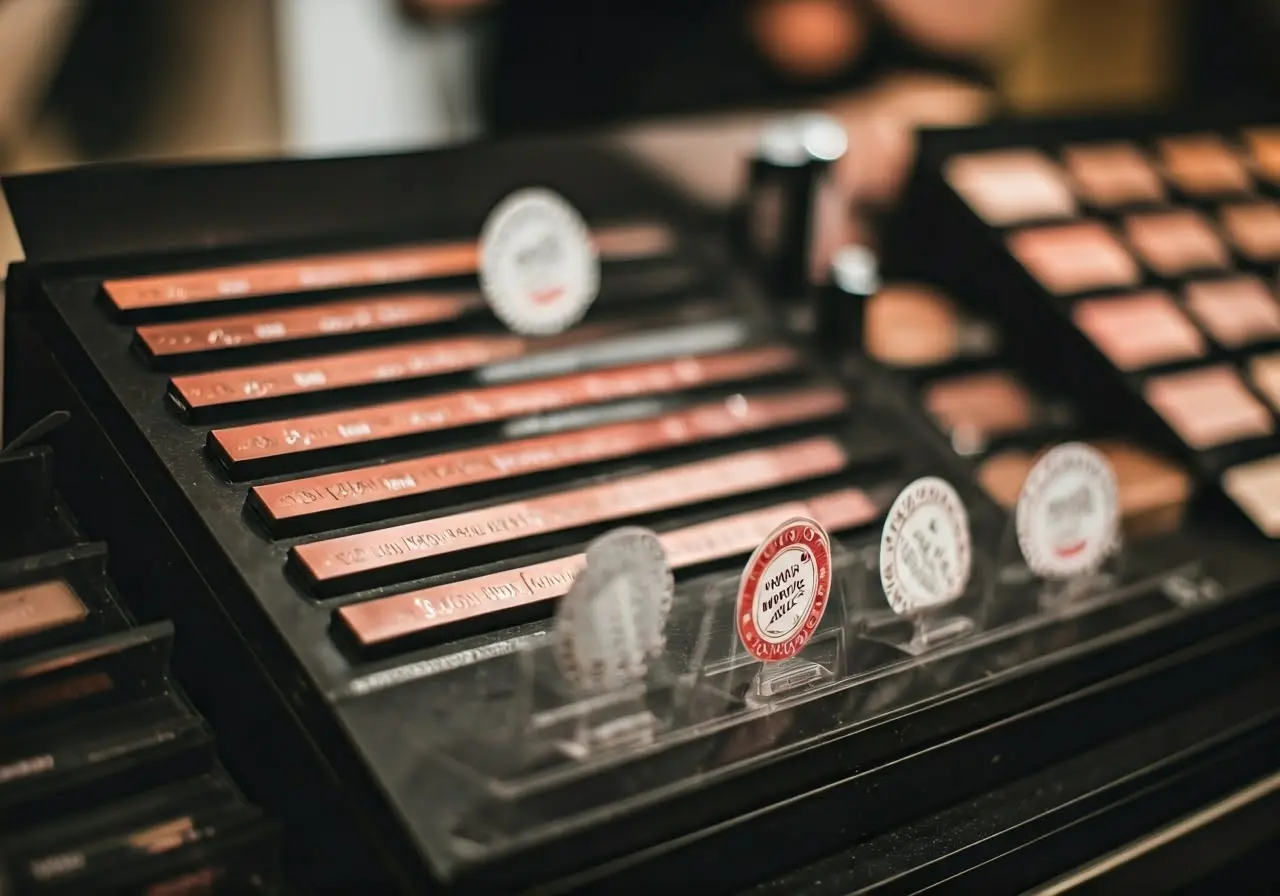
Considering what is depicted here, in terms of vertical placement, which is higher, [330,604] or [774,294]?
[774,294]

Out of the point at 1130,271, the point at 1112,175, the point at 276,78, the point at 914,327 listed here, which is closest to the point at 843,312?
the point at 914,327

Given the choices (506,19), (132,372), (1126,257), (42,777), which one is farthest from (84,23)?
(1126,257)

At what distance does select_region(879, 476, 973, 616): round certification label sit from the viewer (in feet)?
3.39

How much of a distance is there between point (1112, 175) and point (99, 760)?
1.49 metres

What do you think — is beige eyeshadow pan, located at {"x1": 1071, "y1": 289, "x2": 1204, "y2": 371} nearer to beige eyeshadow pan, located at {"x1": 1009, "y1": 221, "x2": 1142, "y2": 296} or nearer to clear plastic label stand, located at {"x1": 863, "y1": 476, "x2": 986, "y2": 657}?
beige eyeshadow pan, located at {"x1": 1009, "y1": 221, "x2": 1142, "y2": 296}

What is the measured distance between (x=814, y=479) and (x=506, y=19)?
1.64 meters

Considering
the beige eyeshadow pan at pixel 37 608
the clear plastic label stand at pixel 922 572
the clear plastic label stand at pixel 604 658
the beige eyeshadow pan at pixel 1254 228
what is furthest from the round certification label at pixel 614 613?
the beige eyeshadow pan at pixel 1254 228

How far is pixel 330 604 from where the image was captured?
935 mm

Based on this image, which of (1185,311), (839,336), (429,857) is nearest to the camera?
(429,857)

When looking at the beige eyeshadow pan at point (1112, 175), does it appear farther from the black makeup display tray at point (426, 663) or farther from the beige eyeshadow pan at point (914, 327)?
the black makeup display tray at point (426, 663)

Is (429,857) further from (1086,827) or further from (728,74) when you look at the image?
(728,74)

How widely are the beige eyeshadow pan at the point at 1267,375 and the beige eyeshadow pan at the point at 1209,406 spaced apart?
0.03 meters

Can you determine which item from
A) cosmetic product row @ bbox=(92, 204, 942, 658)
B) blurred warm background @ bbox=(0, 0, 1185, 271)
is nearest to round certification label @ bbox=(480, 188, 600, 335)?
cosmetic product row @ bbox=(92, 204, 942, 658)

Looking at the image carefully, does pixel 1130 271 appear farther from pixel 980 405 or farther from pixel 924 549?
pixel 924 549
